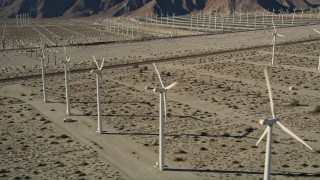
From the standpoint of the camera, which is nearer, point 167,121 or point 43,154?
point 43,154

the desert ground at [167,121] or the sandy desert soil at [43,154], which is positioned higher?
the desert ground at [167,121]

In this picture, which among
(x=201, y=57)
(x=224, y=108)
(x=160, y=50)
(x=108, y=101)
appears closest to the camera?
(x=224, y=108)

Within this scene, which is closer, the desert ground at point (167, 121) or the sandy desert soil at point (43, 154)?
Answer: the sandy desert soil at point (43, 154)

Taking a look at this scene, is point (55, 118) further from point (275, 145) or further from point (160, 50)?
point (160, 50)

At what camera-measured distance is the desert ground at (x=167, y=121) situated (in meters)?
40.0

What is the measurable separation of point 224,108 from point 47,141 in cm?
2701

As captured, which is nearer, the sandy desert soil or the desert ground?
the sandy desert soil

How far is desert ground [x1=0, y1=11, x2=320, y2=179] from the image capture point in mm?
39997

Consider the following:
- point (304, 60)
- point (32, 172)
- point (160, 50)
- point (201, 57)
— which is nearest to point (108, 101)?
point (32, 172)

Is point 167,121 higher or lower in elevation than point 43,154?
higher

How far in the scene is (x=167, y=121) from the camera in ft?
182

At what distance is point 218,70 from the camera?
95.0 meters

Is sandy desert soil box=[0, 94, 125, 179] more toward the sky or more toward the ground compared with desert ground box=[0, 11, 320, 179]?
more toward the ground

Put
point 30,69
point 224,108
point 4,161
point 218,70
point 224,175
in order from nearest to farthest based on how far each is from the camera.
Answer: point 224,175
point 4,161
point 224,108
point 218,70
point 30,69
